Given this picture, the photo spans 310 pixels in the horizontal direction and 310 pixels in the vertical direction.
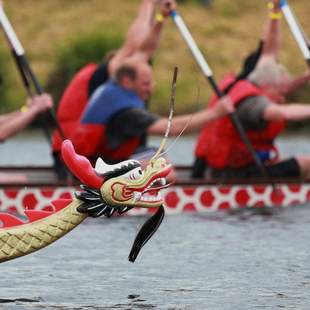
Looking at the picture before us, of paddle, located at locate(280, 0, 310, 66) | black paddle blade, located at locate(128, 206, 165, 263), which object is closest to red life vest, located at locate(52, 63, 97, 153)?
paddle, located at locate(280, 0, 310, 66)

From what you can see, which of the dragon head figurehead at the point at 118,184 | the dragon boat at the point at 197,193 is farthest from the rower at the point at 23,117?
the dragon head figurehead at the point at 118,184

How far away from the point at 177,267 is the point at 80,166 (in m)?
2.09

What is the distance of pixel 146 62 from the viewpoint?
476 inches

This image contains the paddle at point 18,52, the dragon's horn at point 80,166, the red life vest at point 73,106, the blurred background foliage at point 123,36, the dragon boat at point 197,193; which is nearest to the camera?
the dragon's horn at point 80,166

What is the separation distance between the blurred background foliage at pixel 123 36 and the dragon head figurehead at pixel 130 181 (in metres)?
Result: 16.1

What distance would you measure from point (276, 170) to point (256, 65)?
90 cm

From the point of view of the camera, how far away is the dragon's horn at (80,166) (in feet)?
22.2

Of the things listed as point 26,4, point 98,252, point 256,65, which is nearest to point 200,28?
point 26,4

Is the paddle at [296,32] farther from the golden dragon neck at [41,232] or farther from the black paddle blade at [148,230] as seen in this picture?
the golden dragon neck at [41,232]

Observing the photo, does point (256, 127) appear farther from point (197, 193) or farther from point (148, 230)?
point (148, 230)

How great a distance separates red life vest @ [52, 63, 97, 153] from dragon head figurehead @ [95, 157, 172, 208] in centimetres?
523

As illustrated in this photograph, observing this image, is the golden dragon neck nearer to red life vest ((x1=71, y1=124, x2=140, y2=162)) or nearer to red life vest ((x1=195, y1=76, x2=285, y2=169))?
red life vest ((x1=71, y1=124, x2=140, y2=162))

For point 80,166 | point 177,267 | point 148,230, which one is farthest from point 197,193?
point 80,166

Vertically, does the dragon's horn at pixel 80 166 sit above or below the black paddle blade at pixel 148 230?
above
